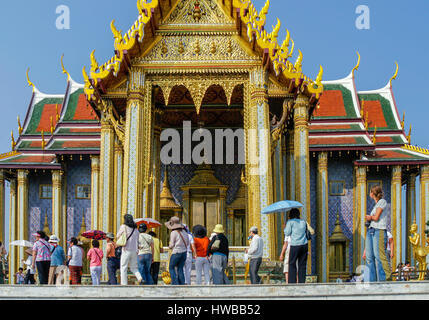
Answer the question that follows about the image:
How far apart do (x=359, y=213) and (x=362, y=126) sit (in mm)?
3904

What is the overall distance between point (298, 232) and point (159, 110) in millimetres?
10403

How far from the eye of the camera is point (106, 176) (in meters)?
23.3

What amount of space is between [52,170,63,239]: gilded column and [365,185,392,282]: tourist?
17.8m

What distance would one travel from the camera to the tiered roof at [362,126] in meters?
30.2

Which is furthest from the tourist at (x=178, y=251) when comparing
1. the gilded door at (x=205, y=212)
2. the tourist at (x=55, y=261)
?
the gilded door at (x=205, y=212)

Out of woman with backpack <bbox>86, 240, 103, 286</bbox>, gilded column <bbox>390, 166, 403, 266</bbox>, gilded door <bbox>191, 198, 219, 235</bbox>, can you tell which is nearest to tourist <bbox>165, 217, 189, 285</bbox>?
woman with backpack <bbox>86, 240, 103, 286</bbox>

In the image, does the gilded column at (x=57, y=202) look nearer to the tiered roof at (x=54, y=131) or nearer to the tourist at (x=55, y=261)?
the tiered roof at (x=54, y=131)

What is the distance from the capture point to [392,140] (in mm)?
31938

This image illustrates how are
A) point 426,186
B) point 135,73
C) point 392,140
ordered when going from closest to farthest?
point 135,73, point 426,186, point 392,140

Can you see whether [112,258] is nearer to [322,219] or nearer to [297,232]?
[297,232]

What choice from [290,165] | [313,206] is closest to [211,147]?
[290,165]

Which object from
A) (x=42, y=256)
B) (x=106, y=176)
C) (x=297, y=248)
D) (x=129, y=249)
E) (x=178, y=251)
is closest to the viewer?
(x=297, y=248)

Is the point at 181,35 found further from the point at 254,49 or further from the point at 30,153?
the point at 30,153
